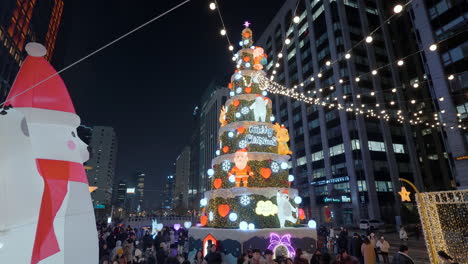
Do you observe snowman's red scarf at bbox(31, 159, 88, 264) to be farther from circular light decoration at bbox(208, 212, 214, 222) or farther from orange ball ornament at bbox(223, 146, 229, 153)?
orange ball ornament at bbox(223, 146, 229, 153)

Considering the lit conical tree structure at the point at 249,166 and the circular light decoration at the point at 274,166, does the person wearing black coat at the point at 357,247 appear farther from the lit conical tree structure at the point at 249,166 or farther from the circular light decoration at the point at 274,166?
the circular light decoration at the point at 274,166

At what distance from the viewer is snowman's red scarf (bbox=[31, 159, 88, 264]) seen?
11.4 ft

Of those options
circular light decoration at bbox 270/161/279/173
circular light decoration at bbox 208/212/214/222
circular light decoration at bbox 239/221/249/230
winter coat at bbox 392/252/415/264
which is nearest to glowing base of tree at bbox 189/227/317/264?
circular light decoration at bbox 239/221/249/230

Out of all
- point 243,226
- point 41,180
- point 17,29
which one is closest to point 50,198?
point 41,180

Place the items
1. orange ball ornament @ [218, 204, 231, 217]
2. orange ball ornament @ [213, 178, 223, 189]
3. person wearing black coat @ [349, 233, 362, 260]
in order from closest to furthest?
person wearing black coat @ [349, 233, 362, 260]
orange ball ornament @ [218, 204, 231, 217]
orange ball ornament @ [213, 178, 223, 189]

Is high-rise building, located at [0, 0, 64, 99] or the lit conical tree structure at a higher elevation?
high-rise building, located at [0, 0, 64, 99]

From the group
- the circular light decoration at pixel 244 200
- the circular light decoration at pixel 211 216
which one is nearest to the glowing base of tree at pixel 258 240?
the circular light decoration at pixel 211 216

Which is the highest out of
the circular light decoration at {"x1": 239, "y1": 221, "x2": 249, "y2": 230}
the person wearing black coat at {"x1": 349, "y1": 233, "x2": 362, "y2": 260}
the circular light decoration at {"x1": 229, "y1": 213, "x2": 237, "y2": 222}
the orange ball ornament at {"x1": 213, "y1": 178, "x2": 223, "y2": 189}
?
the orange ball ornament at {"x1": 213, "y1": 178, "x2": 223, "y2": 189}

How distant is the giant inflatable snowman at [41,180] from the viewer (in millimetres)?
3479

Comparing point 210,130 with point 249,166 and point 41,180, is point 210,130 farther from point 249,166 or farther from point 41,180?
point 41,180

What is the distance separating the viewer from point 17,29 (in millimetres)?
30078

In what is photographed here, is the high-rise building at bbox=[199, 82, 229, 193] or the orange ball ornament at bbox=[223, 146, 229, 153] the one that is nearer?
the orange ball ornament at bbox=[223, 146, 229, 153]

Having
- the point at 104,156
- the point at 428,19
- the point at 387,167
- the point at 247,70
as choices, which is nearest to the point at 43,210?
the point at 247,70

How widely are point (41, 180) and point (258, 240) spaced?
843 centimetres
